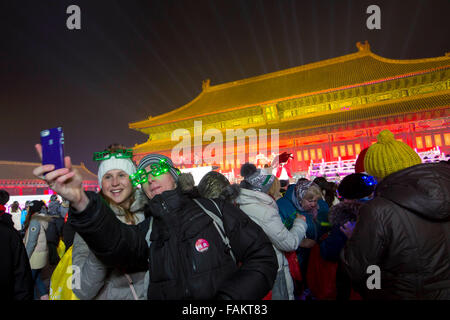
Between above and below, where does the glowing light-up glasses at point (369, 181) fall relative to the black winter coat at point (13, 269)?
above

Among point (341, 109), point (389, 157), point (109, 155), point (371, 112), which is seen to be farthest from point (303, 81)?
point (109, 155)

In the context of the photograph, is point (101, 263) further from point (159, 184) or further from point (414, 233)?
point (414, 233)

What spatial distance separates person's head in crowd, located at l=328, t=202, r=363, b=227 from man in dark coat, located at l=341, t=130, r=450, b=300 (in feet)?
1.28

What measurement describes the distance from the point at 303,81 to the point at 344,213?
54.3 ft

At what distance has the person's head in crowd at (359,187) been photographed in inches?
78.2

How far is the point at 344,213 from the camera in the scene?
1737mm

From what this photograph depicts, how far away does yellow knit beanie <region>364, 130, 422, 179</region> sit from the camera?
1.56 metres

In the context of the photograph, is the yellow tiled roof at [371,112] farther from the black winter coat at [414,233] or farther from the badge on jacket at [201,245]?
the badge on jacket at [201,245]

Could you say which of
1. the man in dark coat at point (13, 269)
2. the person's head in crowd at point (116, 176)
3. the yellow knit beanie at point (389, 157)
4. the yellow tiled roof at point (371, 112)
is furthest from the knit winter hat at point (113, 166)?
the yellow tiled roof at point (371, 112)

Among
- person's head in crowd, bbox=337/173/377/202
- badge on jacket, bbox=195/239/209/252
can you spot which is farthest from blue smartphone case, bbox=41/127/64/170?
person's head in crowd, bbox=337/173/377/202

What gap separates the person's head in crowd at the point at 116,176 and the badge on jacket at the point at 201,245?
32.8 inches

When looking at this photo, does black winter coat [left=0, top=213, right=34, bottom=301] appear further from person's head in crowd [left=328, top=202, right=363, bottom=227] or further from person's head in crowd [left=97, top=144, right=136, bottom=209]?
person's head in crowd [left=328, top=202, right=363, bottom=227]
